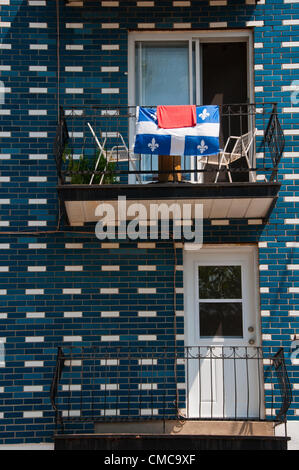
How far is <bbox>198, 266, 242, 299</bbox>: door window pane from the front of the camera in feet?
33.1

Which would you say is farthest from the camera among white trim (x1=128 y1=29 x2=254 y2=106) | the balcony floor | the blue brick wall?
white trim (x1=128 y1=29 x2=254 y2=106)

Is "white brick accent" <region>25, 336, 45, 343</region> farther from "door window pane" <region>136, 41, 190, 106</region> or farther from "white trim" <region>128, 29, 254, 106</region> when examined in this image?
"white trim" <region>128, 29, 254, 106</region>

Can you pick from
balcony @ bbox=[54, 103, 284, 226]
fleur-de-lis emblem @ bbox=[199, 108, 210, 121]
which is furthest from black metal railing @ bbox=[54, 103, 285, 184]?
fleur-de-lis emblem @ bbox=[199, 108, 210, 121]

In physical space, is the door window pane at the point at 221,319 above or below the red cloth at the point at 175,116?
below

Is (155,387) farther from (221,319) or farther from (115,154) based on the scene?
(115,154)

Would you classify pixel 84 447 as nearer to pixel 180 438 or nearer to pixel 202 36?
pixel 180 438

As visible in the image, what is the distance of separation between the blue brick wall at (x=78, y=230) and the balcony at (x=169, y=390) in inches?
8.5

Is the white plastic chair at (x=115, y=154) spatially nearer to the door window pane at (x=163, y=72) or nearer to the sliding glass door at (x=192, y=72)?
the sliding glass door at (x=192, y=72)

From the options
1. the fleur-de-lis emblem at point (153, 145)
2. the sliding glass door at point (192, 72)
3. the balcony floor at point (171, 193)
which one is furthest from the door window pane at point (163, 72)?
the balcony floor at point (171, 193)

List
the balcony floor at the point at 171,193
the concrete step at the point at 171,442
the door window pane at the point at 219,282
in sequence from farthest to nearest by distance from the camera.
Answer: the door window pane at the point at 219,282
the balcony floor at the point at 171,193
the concrete step at the point at 171,442

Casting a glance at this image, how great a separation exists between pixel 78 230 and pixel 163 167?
1335 millimetres

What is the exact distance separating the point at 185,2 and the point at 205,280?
372 centimetres

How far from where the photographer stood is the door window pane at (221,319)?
997 cm

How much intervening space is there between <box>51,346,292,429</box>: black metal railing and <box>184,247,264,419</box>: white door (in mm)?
14
